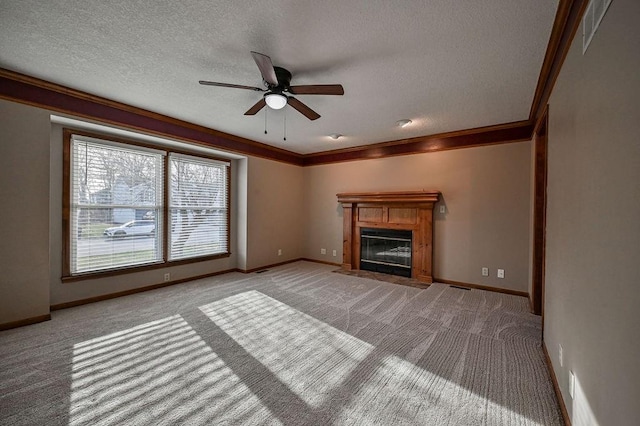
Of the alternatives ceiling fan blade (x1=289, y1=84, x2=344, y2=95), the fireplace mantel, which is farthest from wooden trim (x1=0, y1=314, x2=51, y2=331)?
the fireplace mantel

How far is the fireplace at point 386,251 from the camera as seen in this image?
498 cm

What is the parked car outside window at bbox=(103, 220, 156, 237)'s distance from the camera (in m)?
3.75

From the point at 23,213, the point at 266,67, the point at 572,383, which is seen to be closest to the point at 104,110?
the point at 23,213

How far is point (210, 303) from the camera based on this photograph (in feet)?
11.7

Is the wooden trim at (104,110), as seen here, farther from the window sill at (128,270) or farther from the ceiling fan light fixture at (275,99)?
the ceiling fan light fixture at (275,99)

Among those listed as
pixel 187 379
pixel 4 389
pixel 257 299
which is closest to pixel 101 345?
pixel 4 389

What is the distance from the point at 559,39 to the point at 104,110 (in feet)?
15.3

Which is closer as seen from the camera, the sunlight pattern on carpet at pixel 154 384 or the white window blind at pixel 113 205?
the sunlight pattern on carpet at pixel 154 384

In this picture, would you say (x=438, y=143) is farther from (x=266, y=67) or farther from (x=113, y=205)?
(x=113, y=205)

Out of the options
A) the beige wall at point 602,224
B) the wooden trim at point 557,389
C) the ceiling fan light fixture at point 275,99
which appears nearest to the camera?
the beige wall at point 602,224

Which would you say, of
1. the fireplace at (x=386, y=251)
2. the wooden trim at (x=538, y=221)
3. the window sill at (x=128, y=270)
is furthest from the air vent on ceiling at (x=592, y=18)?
the window sill at (x=128, y=270)

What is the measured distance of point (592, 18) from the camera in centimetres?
135

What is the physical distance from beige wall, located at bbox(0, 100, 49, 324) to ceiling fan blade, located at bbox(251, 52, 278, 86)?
2652 mm

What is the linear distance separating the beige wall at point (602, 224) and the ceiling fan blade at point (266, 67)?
6.16ft
